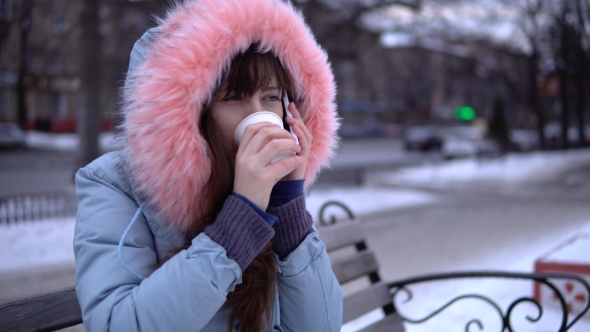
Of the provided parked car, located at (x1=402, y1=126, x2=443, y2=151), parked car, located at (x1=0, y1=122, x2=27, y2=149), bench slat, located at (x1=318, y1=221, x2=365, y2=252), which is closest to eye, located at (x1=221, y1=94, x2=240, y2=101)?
bench slat, located at (x1=318, y1=221, x2=365, y2=252)

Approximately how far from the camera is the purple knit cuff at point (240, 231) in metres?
1.38

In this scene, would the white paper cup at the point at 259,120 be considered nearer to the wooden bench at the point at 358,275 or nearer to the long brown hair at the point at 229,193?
the long brown hair at the point at 229,193

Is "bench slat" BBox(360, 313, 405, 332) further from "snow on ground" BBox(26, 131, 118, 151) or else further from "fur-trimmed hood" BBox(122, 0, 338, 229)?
"snow on ground" BBox(26, 131, 118, 151)

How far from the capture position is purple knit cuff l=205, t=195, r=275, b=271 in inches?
54.5

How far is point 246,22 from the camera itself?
163cm

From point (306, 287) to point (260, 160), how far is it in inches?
19.2

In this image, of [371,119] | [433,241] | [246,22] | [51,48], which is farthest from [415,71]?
Result: [246,22]

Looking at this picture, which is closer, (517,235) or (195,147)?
(195,147)

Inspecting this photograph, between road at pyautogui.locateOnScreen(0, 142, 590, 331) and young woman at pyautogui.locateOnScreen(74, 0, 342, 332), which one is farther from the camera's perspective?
road at pyautogui.locateOnScreen(0, 142, 590, 331)

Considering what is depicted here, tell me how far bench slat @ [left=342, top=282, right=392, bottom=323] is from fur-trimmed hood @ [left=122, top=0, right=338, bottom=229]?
1.28 meters

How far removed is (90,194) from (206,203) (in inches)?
12.7

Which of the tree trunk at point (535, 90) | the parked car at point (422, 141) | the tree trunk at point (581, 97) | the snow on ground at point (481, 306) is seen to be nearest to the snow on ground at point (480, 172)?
the tree trunk at point (581, 97)

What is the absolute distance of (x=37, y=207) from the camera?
902 centimetres

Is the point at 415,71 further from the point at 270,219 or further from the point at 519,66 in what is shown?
the point at 270,219
